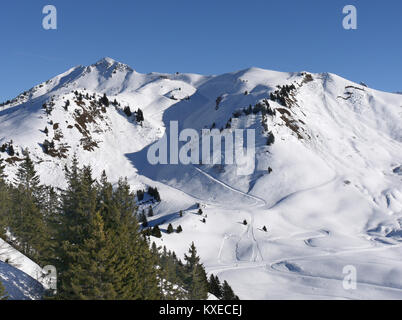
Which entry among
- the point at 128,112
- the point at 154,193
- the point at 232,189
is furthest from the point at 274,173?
the point at 128,112

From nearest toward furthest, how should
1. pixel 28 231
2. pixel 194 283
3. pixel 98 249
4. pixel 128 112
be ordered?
pixel 98 249 → pixel 194 283 → pixel 28 231 → pixel 128 112

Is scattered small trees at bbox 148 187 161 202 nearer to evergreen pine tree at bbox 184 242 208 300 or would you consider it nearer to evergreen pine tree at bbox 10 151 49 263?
evergreen pine tree at bbox 10 151 49 263

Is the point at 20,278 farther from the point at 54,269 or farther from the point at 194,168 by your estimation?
the point at 194,168

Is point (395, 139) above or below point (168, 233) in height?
above

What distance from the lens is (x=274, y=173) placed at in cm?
7869

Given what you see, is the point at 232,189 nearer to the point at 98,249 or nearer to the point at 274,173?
the point at 274,173

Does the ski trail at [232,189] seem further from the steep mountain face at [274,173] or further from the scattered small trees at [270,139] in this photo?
the scattered small trees at [270,139]

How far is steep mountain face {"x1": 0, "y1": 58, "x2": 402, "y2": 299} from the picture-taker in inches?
1790

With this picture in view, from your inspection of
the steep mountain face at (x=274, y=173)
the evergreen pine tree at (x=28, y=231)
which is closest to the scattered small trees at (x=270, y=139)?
the steep mountain face at (x=274, y=173)
